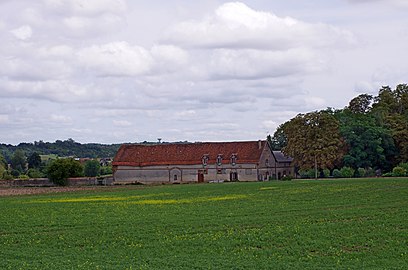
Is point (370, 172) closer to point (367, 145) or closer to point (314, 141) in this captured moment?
point (367, 145)

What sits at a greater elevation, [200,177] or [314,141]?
[314,141]

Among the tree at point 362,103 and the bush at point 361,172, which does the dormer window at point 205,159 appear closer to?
the bush at point 361,172

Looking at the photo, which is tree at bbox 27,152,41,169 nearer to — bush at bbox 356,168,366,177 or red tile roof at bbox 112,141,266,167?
red tile roof at bbox 112,141,266,167

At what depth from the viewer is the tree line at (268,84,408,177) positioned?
102938 mm

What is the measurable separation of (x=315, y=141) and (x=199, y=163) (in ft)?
60.9

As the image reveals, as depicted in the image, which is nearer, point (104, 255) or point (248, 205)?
point (104, 255)

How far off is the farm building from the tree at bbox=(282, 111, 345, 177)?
5652 mm

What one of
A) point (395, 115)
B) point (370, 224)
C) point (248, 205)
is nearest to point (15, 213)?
point (248, 205)

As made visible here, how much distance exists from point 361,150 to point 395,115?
1249 cm

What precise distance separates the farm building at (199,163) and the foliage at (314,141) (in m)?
5.84

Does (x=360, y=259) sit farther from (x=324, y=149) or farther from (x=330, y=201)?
(x=324, y=149)

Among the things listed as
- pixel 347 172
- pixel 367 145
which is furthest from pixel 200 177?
pixel 367 145

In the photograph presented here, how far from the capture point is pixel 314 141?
10506 centimetres

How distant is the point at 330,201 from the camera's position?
48781mm
